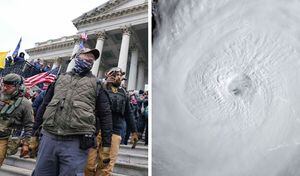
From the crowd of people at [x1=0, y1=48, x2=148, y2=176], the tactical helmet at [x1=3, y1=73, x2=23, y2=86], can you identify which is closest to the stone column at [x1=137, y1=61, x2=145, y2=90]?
the tactical helmet at [x1=3, y1=73, x2=23, y2=86]

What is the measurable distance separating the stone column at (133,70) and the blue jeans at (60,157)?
47.1 ft

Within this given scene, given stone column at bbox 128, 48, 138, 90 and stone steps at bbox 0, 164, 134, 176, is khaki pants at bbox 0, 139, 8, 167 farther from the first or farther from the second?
stone column at bbox 128, 48, 138, 90

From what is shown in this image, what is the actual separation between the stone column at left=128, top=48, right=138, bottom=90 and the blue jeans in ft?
47.1

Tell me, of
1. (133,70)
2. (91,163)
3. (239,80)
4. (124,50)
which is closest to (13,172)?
(91,163)

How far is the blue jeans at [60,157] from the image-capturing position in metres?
1.85

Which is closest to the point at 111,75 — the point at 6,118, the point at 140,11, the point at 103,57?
the point at 6,118

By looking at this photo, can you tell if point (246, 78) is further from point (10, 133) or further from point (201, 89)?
point (10, 133)

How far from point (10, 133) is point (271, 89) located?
247cm

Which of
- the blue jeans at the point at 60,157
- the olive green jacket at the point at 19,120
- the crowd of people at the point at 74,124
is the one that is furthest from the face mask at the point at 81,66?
the olive green jacket at the point at 19,120

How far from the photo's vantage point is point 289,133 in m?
1.86

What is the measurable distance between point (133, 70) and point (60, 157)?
15221mm

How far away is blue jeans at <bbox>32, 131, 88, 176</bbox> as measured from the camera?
185 cm

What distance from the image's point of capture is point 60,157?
6.15 ft

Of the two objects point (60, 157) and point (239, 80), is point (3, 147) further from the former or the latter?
point (239, 80)
